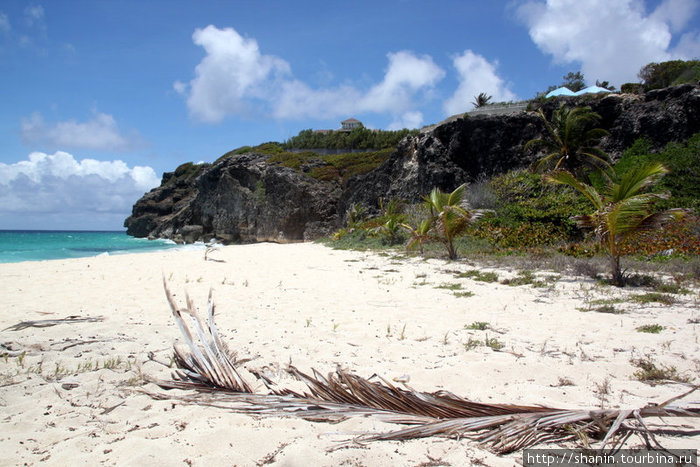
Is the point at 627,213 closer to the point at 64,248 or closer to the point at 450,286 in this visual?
the point at 450,286

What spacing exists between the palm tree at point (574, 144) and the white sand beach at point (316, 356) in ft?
42.9

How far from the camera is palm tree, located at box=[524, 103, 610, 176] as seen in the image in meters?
17.5

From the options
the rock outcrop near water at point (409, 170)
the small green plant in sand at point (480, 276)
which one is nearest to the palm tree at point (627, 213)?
the small green plant in sand at point (480, 276)

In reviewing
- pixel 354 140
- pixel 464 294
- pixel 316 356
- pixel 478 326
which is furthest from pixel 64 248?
pixel 478 326

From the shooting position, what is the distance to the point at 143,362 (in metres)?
3.08

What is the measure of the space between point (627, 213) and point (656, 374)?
4.68 metres

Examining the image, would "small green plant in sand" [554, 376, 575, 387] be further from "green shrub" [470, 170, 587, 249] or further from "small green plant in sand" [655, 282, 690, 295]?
"green shrub" [470, 170, 587, 249]

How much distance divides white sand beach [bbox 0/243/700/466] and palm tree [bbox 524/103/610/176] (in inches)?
515

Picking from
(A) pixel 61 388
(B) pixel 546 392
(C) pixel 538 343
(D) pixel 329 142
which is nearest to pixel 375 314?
(C) pixel 538 343

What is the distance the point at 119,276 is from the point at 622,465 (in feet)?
29.1

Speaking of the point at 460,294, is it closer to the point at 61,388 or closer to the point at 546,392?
the point at 546,392

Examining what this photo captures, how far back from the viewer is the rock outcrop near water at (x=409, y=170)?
18.1 metres

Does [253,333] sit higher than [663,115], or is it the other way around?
[663,115]

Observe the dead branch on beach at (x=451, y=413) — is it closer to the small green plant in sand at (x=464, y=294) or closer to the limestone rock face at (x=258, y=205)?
the small green plant in sand at (x=464, y=294)
